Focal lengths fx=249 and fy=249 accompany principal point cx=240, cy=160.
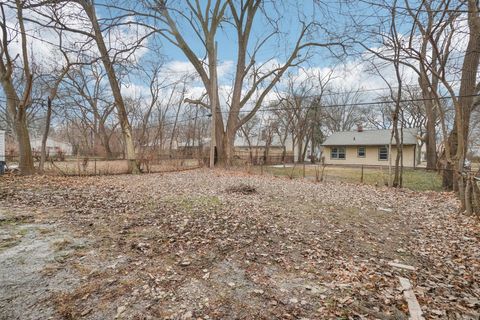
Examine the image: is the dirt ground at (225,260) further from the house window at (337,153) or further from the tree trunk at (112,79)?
the house window at (337,153)

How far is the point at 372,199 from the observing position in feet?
23.9

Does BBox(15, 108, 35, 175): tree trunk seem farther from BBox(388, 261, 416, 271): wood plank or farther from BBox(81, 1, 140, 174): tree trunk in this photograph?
BBox(388, 261, 416, 271): wood plank

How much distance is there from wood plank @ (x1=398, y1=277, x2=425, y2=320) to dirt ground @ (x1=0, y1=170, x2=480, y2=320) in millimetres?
53

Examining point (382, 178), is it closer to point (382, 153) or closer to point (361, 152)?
point (382, 153)

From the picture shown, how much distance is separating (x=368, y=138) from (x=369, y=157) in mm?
1830

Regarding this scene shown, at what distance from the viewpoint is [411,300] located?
2.41 m

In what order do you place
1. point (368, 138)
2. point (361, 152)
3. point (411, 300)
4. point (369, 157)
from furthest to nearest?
point (361, 152) → point (368, 138) → point (369, 157) → point (411, 300)

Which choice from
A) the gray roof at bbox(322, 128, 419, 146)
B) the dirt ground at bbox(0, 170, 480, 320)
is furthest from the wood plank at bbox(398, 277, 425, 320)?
the gray roof at bbox(322, 128, 419, 146)

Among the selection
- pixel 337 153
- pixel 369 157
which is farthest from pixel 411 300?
pixel 337 153

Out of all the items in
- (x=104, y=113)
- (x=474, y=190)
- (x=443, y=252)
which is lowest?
(x=443, y=252)

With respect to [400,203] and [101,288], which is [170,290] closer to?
[101,288]

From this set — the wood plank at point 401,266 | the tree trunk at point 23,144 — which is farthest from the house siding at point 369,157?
the tree trunk at point 23,144

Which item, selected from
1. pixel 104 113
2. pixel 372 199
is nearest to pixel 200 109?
pixel 104 113

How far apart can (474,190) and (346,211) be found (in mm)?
2704
